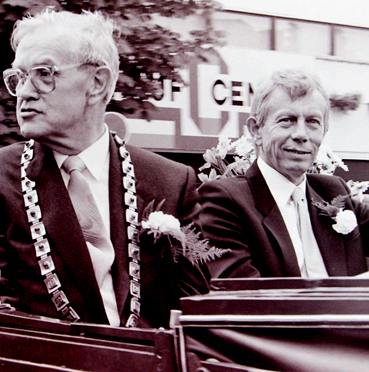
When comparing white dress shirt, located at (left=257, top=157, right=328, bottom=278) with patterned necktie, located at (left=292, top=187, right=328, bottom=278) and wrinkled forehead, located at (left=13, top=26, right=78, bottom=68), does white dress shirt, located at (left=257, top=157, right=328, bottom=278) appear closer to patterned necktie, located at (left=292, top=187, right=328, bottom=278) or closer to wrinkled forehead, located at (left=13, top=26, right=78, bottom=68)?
patterned necktie, located at (left=292, top=187, right=328, bottom=278)

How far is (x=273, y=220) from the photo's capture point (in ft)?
8.84

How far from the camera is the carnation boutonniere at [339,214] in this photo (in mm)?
2756

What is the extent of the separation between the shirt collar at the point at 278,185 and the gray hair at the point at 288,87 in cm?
23

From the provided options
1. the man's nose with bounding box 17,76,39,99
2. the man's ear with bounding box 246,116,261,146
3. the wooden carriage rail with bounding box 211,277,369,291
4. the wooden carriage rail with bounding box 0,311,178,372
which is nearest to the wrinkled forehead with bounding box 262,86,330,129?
the man's ear with bounding box 246,116,261,146

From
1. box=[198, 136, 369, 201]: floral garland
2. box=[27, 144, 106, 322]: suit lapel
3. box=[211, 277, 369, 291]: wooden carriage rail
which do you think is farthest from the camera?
box=[198, 136, 369, 201]: floral garland

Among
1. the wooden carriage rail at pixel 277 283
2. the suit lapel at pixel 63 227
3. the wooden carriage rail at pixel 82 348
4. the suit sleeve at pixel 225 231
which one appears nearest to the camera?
the wooden carriage rail at pixel 82 348

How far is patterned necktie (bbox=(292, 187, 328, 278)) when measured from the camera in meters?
2.68

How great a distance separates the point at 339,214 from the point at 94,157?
1129 millimetres

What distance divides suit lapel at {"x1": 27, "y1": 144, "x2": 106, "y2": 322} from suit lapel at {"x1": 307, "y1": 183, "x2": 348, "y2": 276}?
105cm

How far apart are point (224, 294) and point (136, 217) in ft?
2.64

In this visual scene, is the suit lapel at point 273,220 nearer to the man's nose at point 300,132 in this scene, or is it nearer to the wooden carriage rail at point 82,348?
the man's nose at point 300,132

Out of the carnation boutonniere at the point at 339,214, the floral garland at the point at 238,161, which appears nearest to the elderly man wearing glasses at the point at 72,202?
the carnation boutonniere at the point at 339,214

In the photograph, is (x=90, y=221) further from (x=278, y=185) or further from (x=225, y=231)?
(x=278, y=185)

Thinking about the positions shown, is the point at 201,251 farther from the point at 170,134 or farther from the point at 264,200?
the point at 170,134
